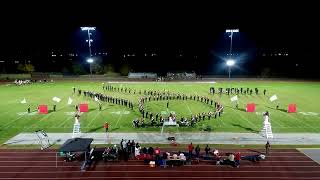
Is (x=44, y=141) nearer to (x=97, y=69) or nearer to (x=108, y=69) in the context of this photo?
(x=97, y=69)

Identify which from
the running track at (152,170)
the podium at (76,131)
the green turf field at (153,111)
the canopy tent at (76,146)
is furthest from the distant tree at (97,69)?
the canopy tent at (76,146)

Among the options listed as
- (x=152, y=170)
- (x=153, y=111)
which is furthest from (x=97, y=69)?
(x=152, y=170)

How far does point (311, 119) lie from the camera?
3316cm

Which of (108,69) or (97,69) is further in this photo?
(108,69)

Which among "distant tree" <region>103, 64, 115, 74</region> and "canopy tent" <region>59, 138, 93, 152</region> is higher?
"distant tree" <region>103, 64, 115, 74</region>

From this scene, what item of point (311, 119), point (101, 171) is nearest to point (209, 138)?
point (101, 171)

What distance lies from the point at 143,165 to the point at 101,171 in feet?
8.04

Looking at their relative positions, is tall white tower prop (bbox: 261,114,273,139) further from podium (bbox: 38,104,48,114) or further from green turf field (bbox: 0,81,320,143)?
podium (bbox: 38,104,48,114)

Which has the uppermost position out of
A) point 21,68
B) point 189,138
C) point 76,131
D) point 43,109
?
point 21,68

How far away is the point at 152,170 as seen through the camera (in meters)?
19.7

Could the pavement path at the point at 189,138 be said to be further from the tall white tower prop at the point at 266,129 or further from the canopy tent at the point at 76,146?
the canopy tent at the point at 76,146

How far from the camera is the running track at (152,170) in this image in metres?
18.8

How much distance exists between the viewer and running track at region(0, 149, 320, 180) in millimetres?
18844

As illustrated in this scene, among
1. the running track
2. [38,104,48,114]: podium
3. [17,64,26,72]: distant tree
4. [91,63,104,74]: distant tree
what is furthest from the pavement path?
[17,64,26,72]: distant tree
